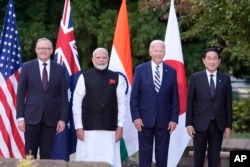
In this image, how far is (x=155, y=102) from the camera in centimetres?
834

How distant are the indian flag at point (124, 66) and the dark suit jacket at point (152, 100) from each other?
94cm

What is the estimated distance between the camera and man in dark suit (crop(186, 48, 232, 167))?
8266mm

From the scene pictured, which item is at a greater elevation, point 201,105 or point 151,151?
point 201,105

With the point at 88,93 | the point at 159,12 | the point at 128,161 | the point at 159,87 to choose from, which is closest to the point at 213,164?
the point at 159,87

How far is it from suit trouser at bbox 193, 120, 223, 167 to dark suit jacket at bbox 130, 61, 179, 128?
0.35 metres

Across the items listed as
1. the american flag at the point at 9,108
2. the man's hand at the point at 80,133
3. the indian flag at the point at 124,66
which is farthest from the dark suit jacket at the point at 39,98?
the indian flag at the point at 124,66

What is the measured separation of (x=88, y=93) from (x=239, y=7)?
2009 millimetres

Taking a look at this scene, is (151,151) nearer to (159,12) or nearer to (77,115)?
(77,115)

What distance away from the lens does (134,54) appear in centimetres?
1584

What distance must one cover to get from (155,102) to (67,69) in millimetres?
1565

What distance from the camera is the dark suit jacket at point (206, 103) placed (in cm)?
827

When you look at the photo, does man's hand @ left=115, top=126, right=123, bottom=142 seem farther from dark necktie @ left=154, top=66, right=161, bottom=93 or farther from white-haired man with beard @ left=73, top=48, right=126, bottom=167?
dark necktie @ left=154, top=66, right=161, bottom=93

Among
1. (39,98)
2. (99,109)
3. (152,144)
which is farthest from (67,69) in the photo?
(152,144)

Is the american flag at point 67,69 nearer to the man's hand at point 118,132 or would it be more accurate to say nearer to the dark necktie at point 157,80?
the man's hand at point 118,132
